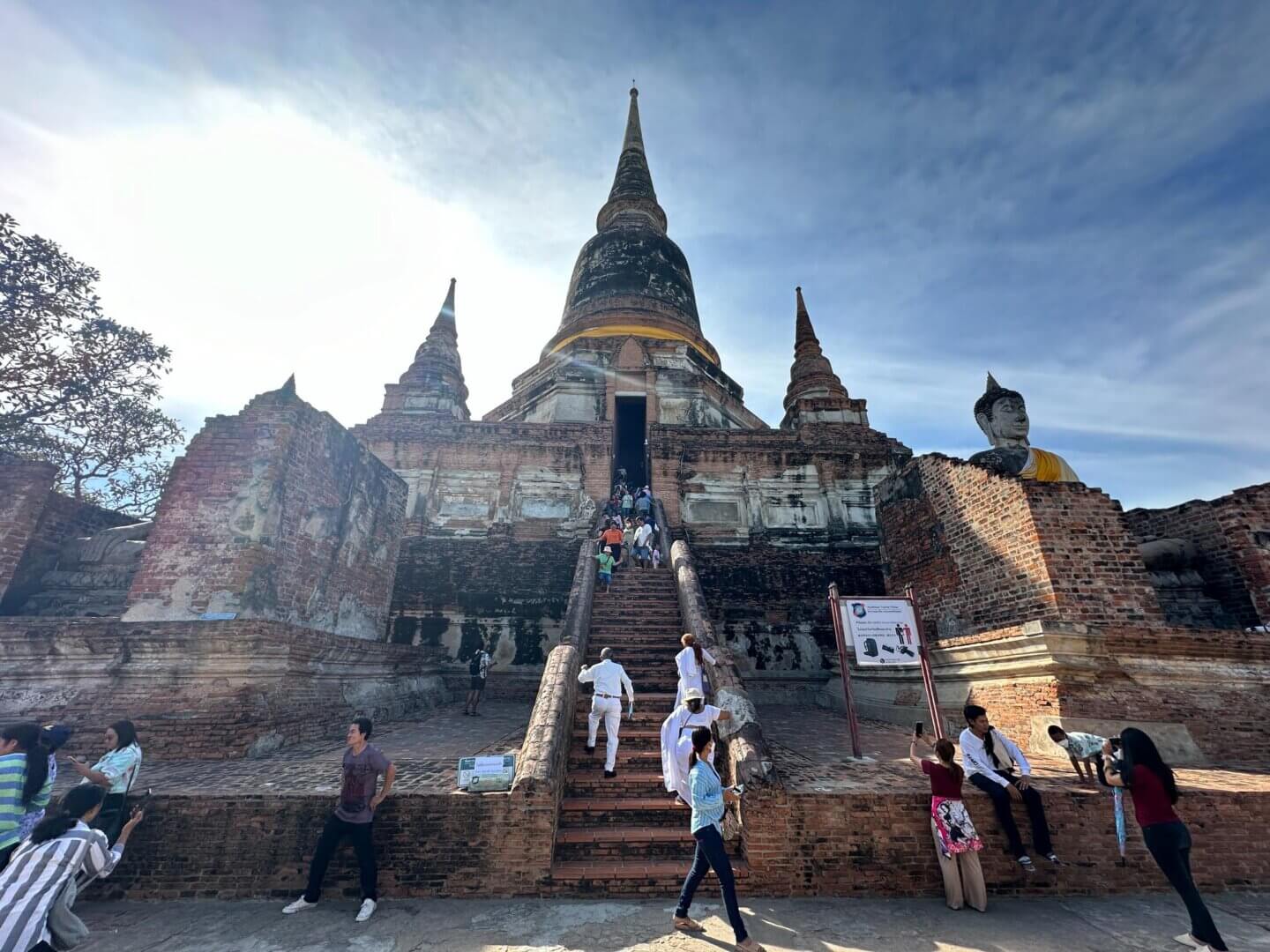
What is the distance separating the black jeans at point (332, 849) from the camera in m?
4.21

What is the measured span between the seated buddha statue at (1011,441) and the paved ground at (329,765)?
977cm

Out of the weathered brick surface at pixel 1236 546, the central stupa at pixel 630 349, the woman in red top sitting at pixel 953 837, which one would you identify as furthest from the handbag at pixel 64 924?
the central stupa at pixel 630 349

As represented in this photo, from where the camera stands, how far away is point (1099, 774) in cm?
492

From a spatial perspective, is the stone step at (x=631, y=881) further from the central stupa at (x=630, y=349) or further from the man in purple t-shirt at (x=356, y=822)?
the central stupa at (x=630, y=349)

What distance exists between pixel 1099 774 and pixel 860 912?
2578 millimetres

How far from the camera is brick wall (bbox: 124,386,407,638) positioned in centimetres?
742

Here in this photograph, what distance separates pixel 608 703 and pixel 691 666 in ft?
3.69

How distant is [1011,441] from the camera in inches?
457

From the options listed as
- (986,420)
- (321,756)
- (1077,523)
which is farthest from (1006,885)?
(986,420)

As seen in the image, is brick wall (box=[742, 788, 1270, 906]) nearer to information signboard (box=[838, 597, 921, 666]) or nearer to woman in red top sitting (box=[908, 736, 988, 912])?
woman in red top sitting (box=[908, 736, 988, 912])

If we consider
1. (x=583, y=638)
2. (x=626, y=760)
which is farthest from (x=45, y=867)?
(x=583, y=638)

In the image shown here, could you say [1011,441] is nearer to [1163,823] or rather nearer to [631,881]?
[1163,823]

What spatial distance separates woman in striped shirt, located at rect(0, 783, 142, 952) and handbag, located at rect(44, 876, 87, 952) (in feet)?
0.10

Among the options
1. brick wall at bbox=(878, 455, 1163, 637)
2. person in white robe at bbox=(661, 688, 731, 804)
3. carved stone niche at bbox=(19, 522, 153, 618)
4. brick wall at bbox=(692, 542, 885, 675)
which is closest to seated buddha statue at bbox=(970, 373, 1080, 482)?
brick wall at bbox=(878, 455, 1163, 637)
